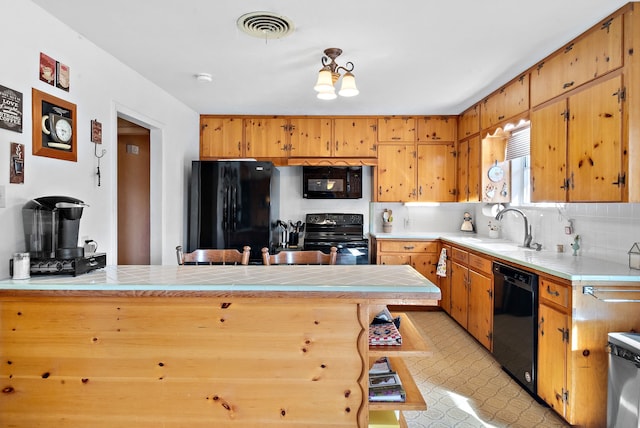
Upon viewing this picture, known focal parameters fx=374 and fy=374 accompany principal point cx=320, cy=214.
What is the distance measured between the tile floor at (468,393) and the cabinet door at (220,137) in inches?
121

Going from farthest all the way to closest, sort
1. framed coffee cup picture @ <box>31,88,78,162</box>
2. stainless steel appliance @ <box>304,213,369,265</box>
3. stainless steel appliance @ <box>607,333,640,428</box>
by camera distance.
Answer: stainless steel appliance @ <box>304,213,369,265</box>, framed coffee cup picture @ <box>31,88,78,162</box>, stainless steel appliance @ <box>607,333,640,428</box>

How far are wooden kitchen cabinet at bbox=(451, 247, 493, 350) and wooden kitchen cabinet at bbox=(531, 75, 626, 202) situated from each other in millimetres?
787

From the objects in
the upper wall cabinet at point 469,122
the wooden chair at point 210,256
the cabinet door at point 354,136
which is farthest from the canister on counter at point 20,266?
the upper wall cabinet at point 469,122

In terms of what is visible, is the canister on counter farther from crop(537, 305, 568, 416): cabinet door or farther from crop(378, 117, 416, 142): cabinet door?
crop(378, 117, 416, 142): cabinet door

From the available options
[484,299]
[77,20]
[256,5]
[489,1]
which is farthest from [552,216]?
[77,20]

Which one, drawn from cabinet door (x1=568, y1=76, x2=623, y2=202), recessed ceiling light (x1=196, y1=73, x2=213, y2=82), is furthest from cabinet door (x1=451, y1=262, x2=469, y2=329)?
recessed ceiling light (x1=196, y1=73, x2=213, y2=82)

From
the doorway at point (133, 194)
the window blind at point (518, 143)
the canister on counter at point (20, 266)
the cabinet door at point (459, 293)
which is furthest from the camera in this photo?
the doorway at point (133, 194)

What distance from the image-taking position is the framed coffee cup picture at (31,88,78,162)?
200 centimetres

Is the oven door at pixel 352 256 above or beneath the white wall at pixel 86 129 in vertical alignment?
beneath

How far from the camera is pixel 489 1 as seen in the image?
79.2 inches

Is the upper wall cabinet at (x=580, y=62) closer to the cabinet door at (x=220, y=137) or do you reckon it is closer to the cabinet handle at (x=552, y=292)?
the cabinet handle at (x=552, y=292)

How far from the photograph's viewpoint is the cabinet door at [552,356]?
84.6 inches

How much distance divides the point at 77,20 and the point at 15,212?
1.19 meters

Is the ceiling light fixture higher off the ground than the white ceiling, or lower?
lower
